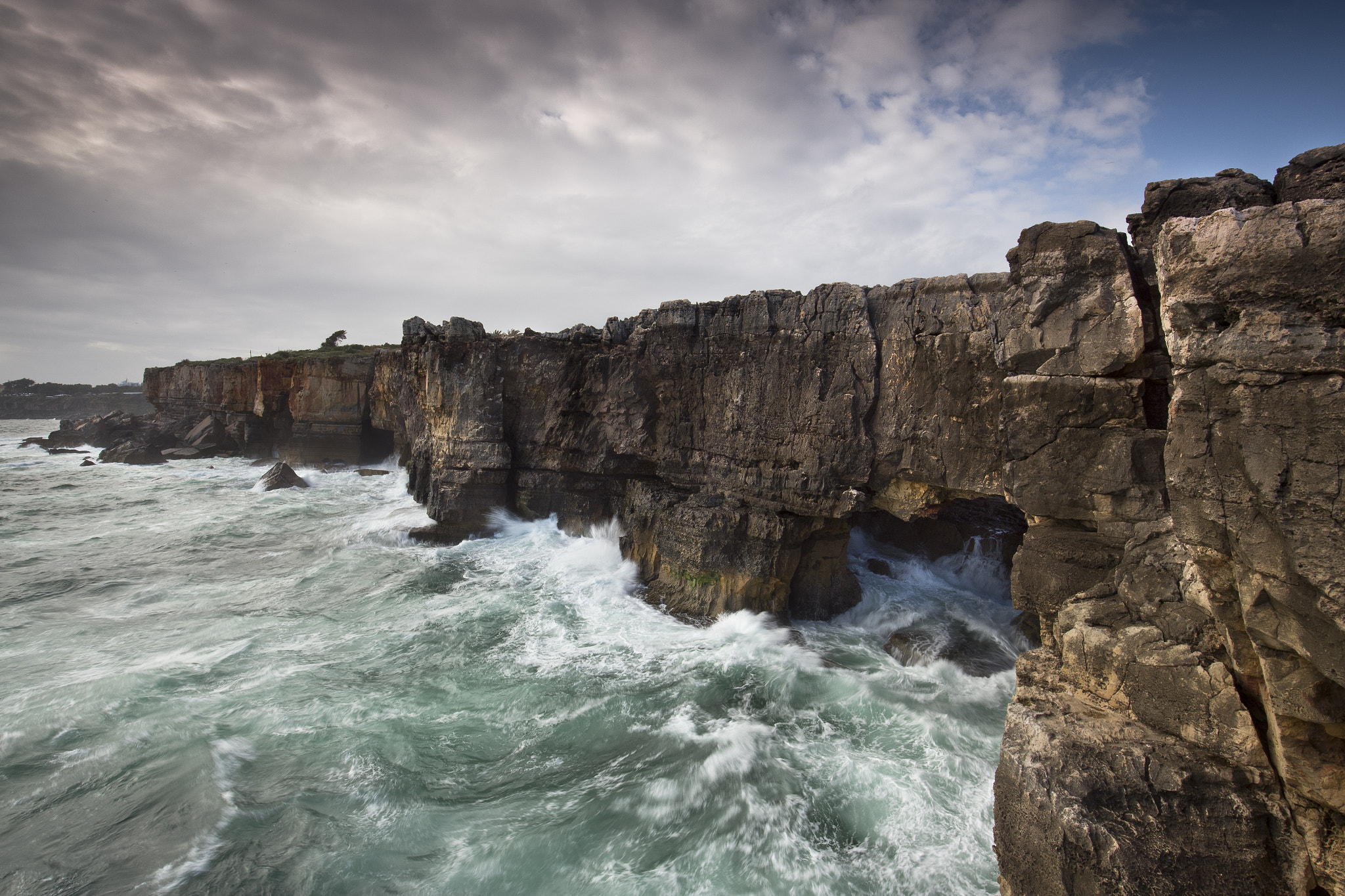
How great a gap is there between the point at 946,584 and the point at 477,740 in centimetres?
1207

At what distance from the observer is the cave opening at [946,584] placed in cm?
1143

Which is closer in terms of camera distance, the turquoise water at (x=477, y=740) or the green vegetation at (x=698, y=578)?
the turquoise water at (x=477, y=740)

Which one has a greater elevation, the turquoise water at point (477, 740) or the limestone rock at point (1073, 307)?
the limestone rock at point (1073, 307)

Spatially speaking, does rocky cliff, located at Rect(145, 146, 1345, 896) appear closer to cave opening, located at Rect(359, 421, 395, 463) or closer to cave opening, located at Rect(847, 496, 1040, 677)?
cave opening, located at Rect(847, 496, 1040, 677)

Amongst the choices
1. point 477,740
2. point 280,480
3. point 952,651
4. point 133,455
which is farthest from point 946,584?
point 133,455

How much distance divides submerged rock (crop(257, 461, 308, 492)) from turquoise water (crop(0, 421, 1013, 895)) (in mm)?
12146

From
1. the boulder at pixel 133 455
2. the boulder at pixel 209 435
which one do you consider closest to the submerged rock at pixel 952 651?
the boulder at pixel 133 455

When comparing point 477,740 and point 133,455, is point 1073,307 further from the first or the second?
point 133,455

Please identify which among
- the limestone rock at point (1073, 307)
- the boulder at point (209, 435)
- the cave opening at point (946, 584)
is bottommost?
the cave opening at point (946, 584)

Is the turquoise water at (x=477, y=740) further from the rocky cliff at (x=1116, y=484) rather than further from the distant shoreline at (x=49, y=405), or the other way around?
the distant shoreline at (x=49, y=405)

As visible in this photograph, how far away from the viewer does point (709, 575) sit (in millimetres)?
13367

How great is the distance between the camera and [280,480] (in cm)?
2870

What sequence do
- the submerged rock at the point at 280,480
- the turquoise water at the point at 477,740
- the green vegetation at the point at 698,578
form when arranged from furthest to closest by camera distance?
the submerged rock at the point at 280,480
the green vegetation at the point at 698,578
the turquoise water at the point at 477,740

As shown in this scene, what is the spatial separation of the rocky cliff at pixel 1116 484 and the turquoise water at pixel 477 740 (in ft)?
7.73
